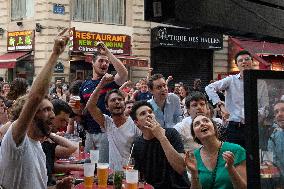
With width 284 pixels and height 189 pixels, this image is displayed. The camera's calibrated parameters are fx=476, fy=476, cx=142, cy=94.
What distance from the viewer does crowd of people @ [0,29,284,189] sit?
289 cm

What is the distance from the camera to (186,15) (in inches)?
81.4

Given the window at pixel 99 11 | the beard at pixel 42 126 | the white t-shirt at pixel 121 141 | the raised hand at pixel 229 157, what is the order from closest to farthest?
the beard at pixel 42 126, the raised hand at pixel 229 157, the white t-shirt at pixel 121 141, the window at pixel 99 11

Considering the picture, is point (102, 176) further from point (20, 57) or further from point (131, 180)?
point (20, 57)

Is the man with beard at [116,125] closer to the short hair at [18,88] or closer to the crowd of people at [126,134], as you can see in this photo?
the crowd of people at [126,134]

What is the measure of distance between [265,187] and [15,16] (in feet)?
56.7

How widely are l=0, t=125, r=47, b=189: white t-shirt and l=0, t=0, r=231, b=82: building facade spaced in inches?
523

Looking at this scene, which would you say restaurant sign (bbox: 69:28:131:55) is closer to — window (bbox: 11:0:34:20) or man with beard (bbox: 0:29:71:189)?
window (bbox: 11:0:34:20)

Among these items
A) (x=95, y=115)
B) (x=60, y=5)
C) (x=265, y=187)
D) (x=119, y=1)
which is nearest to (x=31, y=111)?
(x=265, y=187)

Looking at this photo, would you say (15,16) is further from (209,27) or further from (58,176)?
(209,27)

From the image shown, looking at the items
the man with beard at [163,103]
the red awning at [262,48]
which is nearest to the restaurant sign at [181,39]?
the red awning at [262,48]

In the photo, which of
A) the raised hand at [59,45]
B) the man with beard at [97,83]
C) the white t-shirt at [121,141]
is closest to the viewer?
the raised hand at [59,45]

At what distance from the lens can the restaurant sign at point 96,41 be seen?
1661 cm

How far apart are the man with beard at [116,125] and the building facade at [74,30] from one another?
10.8m

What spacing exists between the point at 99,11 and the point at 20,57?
3.46 meters
